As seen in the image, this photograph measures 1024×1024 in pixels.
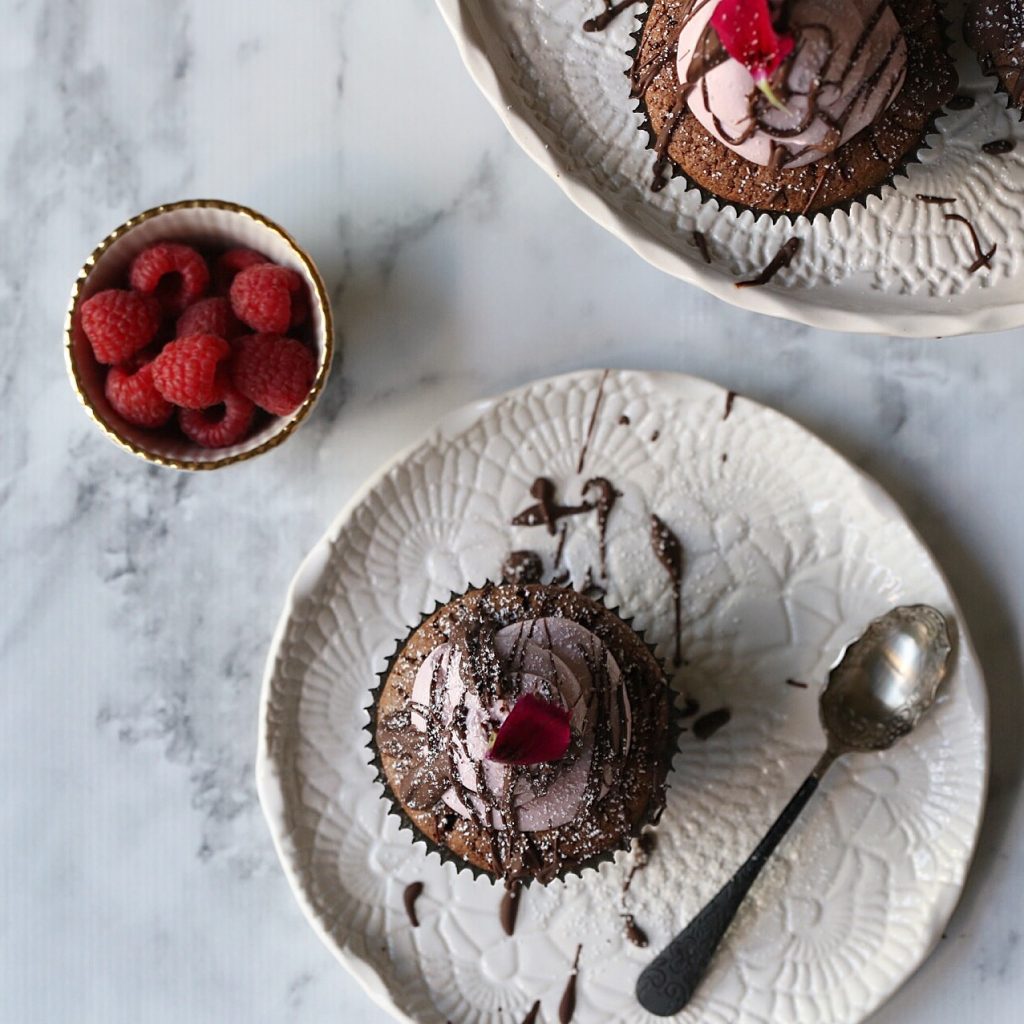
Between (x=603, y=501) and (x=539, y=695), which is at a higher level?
(x=603, y=501)

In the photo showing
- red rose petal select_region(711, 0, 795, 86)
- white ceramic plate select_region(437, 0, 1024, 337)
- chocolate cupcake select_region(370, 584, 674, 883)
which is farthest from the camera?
white ceramic plate select_region(437, 0, 1024, 337)

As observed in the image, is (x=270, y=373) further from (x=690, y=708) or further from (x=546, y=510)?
(x=690, y=708)

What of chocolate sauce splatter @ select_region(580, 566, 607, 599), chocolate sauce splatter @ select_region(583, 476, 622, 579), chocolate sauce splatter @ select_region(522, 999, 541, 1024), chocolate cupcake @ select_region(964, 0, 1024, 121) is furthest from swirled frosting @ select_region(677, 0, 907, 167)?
chocolate sauce splatter @ select_region(522, 999, 541, 1024)

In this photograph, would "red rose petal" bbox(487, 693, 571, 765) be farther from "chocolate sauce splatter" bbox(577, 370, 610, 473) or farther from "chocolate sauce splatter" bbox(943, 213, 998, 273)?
"chocolate sauce splatter" bbox(943, 213, 998, 273)

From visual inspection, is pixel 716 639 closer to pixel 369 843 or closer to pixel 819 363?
pixel 819 363

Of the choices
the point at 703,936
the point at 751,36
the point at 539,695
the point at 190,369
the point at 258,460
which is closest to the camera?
the point at 751,36

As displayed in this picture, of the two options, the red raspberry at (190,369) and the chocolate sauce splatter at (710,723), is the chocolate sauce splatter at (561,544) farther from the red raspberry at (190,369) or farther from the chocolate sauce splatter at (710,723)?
the red raspberry at (190,369)

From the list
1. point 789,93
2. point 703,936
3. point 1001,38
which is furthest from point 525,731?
point 1001,38
